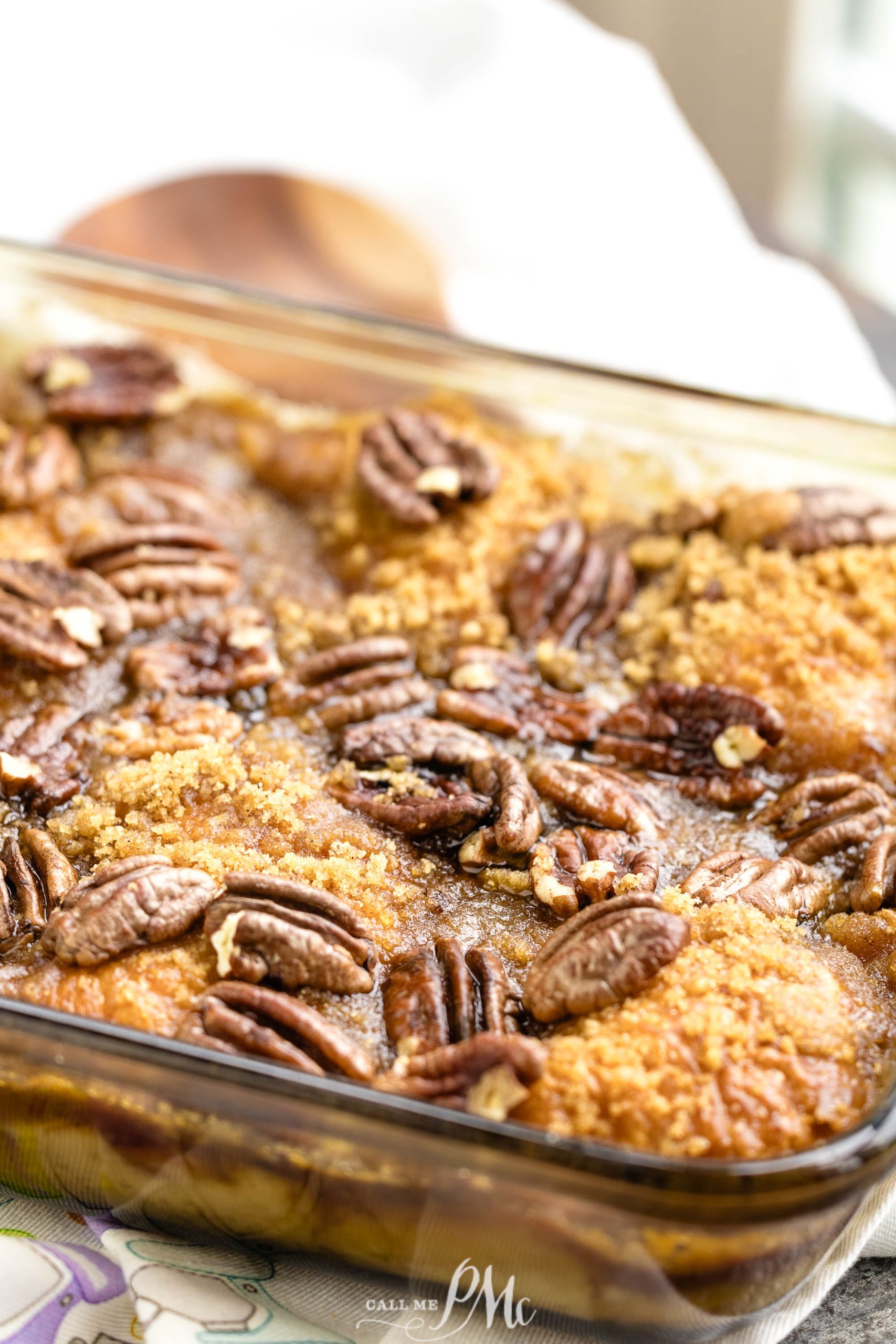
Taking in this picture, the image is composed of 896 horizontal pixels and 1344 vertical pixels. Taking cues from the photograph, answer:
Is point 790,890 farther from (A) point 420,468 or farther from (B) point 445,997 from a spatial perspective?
(A) point 420,468

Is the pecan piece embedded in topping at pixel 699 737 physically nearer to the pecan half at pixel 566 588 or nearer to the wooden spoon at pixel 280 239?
the pecan half at pixel 566 588

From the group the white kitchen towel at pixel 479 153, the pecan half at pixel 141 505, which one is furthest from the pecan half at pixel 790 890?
the white kitchen towel at pixel 479 153

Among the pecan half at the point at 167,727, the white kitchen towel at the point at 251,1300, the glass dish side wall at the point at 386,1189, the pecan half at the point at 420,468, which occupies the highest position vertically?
the pecan half at the point at 420,468

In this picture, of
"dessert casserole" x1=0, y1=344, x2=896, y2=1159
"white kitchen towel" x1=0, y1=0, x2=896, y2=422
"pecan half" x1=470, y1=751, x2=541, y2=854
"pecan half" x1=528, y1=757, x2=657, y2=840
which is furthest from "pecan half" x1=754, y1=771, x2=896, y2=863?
"white kitchen towel" x1=0, y1=0, x2=896, y2=422

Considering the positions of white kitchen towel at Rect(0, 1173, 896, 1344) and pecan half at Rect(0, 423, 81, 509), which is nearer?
white kitchen towel at Rect(0, 1173, 896, 1344)

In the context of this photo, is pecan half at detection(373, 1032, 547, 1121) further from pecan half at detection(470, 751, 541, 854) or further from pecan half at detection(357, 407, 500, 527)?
pecan half at detection(357, 407, 500, 527)

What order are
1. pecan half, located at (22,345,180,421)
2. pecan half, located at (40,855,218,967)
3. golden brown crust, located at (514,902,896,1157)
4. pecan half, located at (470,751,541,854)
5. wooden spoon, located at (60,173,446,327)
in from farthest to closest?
wooden spoon, located at (60,173,446,327) < pecan half, located at (22,345,180,421) < pecan half, located at (470,751,541,854) < pecan half, located at (40,855,218,967) < golden brown crust, located at (514,902,896,1157)

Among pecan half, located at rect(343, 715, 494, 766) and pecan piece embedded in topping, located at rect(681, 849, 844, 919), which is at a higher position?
pecan piece embedded in topping, located at rect(681, 849, 844, 919)

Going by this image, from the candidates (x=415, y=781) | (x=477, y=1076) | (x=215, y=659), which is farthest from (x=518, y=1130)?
(x=215, y=659)
